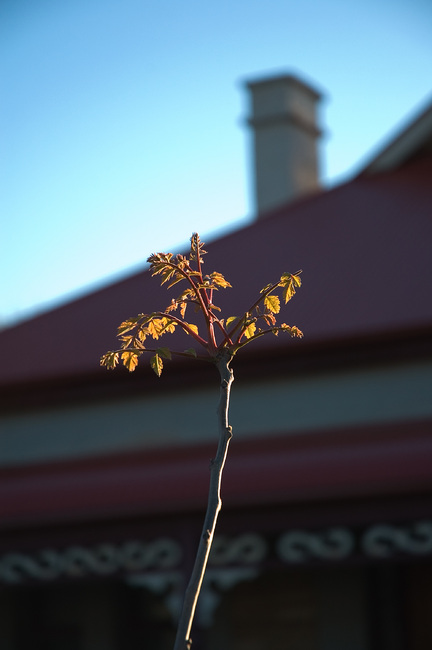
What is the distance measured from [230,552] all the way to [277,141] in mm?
8947

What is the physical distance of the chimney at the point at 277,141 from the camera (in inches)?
559

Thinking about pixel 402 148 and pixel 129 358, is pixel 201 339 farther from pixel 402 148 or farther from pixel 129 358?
pixel 402 148

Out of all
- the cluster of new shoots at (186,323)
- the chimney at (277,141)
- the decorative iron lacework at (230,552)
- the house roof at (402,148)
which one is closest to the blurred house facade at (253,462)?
the decorative iron lacework at (230,552)

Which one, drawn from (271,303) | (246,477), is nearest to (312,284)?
(246,477)

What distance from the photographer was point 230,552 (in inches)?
260

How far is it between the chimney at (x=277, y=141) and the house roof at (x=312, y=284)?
13.5 ft

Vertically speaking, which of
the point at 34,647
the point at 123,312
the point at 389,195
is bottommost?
the point at 34,647

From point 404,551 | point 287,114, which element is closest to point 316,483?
point 404,551

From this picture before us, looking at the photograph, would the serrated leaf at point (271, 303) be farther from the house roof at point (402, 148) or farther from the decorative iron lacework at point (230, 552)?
the house roof at point (402, 148)

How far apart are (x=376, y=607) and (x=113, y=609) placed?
2.33 meters

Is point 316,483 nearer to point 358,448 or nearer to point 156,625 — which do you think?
point 358,448

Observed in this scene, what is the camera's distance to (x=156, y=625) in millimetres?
8406

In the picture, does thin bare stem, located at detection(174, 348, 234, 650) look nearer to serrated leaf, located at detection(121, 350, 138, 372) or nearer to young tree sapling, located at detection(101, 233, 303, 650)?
young tree sapling, located at detection(101, 233, 303, 650)

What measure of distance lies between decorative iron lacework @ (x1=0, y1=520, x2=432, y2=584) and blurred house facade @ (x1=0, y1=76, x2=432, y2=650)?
0.01 m
